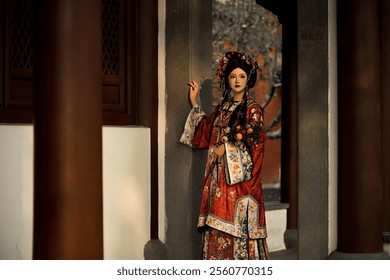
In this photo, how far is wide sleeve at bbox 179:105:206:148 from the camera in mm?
7062

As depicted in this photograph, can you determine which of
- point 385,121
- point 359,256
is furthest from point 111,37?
point 385,121

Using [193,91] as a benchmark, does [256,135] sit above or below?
below

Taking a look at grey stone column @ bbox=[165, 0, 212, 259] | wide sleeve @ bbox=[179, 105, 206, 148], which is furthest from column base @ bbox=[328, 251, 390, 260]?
wide sleeve @ bbox=[179, 105, 206, 148]

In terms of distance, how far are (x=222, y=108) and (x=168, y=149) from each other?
27.9 inches

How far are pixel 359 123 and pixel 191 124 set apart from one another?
1.62 meters

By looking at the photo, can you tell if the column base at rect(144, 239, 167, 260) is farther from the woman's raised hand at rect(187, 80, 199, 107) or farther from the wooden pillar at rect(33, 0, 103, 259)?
the wooden pillar at rect(33, 0, 103, 259)

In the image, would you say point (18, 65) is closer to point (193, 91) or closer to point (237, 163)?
point (193, 91)

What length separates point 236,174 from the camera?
21.8ft

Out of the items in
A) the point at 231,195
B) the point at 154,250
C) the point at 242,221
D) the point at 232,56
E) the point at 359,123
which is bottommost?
the point at 154,250

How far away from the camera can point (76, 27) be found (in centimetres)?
491

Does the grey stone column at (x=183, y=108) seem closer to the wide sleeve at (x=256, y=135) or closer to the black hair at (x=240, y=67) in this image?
the black hair at (x=240, y=67)
